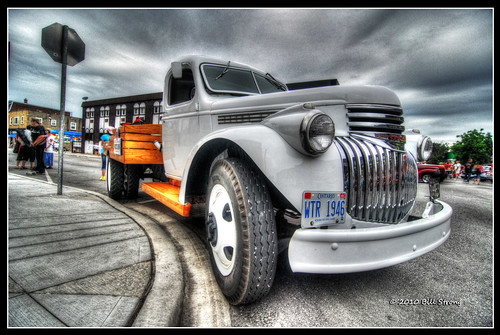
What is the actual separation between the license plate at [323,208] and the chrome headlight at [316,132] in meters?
0.25

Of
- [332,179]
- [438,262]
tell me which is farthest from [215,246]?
[438,262]

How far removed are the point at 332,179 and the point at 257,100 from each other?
3.50 feet

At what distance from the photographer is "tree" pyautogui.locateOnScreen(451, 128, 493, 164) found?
135 feet

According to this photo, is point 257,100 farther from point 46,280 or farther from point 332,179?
point 46,280

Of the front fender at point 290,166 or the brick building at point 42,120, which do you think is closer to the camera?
the front fender at point 290,166

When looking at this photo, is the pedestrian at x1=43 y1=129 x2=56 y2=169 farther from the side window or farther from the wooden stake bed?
the side window

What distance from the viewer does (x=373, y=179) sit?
1724 millimetres

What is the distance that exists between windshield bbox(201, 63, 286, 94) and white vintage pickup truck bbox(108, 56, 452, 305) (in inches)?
23.8

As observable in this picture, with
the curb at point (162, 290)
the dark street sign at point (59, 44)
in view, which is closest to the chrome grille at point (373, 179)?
the curb at point (162, 290)

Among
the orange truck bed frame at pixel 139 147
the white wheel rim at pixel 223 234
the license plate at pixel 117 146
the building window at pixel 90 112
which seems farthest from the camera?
the building window at pixel 90 112

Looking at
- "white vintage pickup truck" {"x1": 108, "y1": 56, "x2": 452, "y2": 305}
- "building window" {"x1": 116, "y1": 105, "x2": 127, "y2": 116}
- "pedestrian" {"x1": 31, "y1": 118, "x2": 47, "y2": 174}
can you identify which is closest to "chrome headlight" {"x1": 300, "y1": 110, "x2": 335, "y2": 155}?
"white vintage pickup truck" {"x1": 108, "y1": 56, "x2": 452, "y2": 305}

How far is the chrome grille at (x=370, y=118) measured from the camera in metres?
1.96

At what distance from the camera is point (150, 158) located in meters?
4.09

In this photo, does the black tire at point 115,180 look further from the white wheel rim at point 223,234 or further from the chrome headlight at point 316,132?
the chrome headlight at point 316,132
